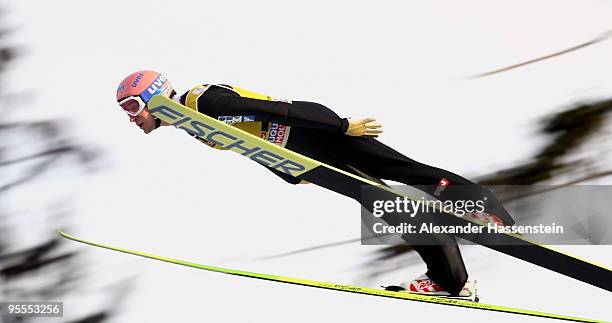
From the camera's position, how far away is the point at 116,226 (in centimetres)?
663

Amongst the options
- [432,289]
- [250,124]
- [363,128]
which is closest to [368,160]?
[363,128]

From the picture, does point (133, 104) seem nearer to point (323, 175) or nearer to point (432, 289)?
point (323, 175)

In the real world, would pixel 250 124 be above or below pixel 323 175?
above

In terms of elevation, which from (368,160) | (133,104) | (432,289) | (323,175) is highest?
(133,104)

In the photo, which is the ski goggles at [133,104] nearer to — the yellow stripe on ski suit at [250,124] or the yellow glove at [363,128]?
the yellow stripe on ski suit at [250,124]

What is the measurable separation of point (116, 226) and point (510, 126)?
3.09m

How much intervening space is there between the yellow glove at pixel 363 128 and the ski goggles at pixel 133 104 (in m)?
0.95

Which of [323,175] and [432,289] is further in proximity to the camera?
[432,289]

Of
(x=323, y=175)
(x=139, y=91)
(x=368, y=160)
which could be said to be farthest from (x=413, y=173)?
(x=139, y=91)

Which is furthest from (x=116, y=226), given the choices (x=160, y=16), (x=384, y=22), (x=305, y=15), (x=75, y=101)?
(x=384, y=22)

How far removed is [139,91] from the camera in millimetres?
3924

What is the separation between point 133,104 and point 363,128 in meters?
1.07

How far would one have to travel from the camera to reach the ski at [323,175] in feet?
12.5

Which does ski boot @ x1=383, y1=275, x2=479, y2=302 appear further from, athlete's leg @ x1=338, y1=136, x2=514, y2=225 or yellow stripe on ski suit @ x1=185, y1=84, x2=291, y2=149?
yellow stripe on ski suit @ x1=185, y1=84, x2=291, y2=149
